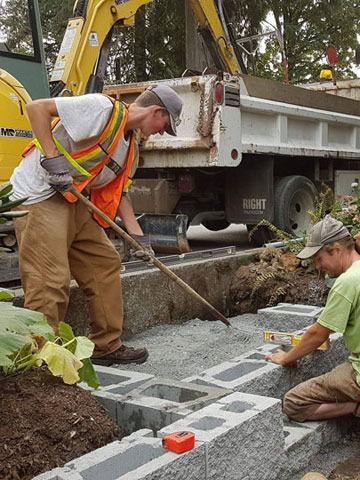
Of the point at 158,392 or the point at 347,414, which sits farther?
the point at 347,414

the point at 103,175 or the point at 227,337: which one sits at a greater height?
the point at 103,175

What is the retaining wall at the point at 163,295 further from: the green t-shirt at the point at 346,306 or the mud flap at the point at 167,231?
the green t-shirt at the point at 346,306

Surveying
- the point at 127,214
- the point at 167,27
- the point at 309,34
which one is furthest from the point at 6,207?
the point at 309,34

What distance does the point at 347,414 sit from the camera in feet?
11.3

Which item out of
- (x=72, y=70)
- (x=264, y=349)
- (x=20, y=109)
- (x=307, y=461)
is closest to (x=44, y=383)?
(x=307, y=461)

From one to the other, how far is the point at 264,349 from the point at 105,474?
1.86 metres

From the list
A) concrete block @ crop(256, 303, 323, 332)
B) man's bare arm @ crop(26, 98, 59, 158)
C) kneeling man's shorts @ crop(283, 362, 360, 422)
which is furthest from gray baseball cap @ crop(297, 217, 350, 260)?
man's bare arm @ crop(26, 98, 59, 158)

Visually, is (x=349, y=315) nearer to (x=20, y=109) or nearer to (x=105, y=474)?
(x=105, y=474)

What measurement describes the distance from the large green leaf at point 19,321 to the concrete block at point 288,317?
272cm

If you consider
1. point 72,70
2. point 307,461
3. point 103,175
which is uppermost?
point 72,70

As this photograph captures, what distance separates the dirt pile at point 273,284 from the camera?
17.7ft

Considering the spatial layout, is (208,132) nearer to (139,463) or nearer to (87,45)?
(87,45)

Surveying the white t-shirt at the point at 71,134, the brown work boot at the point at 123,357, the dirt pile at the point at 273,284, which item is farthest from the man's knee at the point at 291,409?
the dirt pile at the point at 273,284

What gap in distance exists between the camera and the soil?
213cm
